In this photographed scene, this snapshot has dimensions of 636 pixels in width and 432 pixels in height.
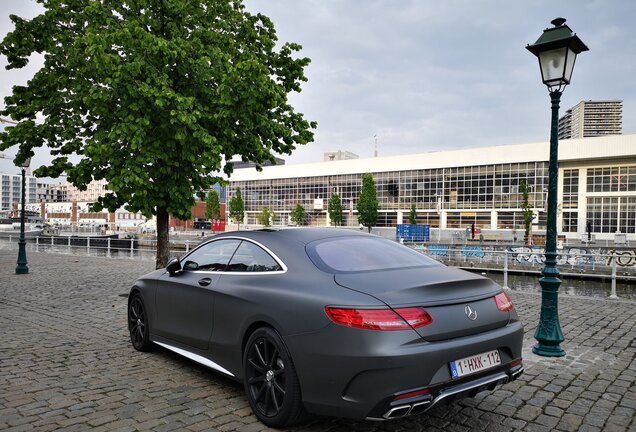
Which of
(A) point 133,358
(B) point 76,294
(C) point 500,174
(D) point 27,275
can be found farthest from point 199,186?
(C) point 500,174

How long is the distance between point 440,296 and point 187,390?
105 inches

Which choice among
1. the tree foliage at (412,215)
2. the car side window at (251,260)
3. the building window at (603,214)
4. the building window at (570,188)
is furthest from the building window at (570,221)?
the car side window at (251,260)

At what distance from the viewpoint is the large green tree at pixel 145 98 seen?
870 cm

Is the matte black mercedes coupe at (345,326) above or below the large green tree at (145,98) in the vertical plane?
below

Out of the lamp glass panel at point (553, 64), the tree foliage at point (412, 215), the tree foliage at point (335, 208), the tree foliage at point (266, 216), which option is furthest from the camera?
the tree foliage at point (266, 216)

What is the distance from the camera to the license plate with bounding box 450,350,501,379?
320 cm

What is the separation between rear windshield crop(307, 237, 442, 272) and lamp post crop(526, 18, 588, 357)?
256 centimetres

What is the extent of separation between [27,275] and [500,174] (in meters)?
66.2

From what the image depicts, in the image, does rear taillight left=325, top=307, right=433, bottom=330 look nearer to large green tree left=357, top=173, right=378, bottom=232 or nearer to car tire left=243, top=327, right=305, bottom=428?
car tire left=243, top=327, right=305, bottom=428

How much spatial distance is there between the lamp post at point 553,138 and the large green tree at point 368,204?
68.5 m

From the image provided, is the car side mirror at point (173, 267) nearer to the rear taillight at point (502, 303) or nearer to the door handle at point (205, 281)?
the door handle at point (205, 281)

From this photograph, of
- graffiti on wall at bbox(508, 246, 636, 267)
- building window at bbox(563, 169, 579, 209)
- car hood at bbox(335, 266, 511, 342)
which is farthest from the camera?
building window at bbox(563, 169, 579, 209)

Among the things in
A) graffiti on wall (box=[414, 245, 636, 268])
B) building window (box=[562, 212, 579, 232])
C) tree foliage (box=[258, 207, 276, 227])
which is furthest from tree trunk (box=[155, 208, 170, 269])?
tree foliage (box=[258, 207, 276, 227])

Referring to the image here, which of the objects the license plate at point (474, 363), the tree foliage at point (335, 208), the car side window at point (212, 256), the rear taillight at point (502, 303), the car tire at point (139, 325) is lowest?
the car tire at point (139, 325)
